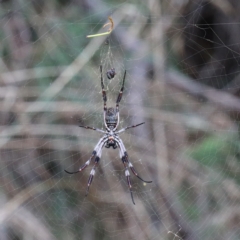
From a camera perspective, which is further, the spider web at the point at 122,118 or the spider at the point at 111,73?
the spider web at the point at 122,118

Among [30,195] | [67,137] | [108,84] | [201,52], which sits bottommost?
[30,195]

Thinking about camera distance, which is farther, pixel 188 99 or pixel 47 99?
pixel 188 99

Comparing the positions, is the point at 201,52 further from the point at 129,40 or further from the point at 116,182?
the point at 116,182

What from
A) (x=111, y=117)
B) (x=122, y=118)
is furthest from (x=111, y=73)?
(x=122, y=118)

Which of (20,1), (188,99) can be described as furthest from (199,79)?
(20,1)

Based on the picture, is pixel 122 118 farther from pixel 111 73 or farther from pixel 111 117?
pixel 111 73

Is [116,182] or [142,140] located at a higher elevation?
[142,140]

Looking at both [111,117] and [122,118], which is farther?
[122,118]

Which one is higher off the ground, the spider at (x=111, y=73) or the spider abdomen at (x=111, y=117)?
the spider at (x=111, y=73)
